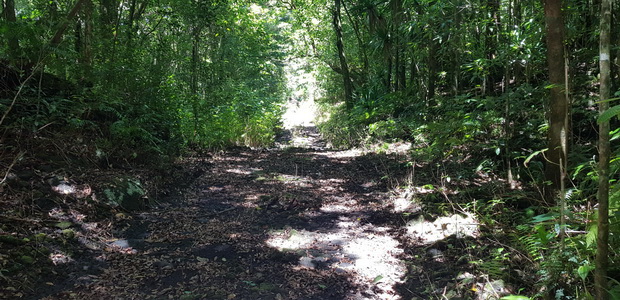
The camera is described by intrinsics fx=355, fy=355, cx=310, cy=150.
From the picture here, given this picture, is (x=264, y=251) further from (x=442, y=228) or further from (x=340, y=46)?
(x=340, y=46)

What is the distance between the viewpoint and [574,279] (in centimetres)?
229

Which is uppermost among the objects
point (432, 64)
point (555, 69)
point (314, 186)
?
point (432, 64)

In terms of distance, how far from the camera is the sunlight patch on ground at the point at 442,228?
3757 mm

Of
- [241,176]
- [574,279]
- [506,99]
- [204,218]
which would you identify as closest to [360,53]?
[241,176]

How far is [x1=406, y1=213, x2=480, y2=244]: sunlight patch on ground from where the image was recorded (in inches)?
148

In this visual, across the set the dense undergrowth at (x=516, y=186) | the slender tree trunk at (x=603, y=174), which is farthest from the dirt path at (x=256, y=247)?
the slender tree trunk at (x=603, y=174)

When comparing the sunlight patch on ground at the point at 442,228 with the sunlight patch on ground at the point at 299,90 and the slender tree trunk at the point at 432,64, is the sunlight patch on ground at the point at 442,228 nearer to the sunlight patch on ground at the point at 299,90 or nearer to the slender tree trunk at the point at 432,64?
the slender tree trunk at the point at 432,64

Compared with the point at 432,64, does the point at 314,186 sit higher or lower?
lower

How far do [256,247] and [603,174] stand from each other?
3102 mm

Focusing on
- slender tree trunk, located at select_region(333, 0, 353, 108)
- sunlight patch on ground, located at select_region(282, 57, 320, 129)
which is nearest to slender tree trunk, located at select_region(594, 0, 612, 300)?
slender tree trunk, located at select_region(333, 0, 353, 108)

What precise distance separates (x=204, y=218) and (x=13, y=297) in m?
2.34

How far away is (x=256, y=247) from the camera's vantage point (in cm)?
390

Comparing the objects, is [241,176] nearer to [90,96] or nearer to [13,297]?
[90,96]

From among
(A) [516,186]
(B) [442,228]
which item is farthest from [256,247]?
(A) [516,186]
